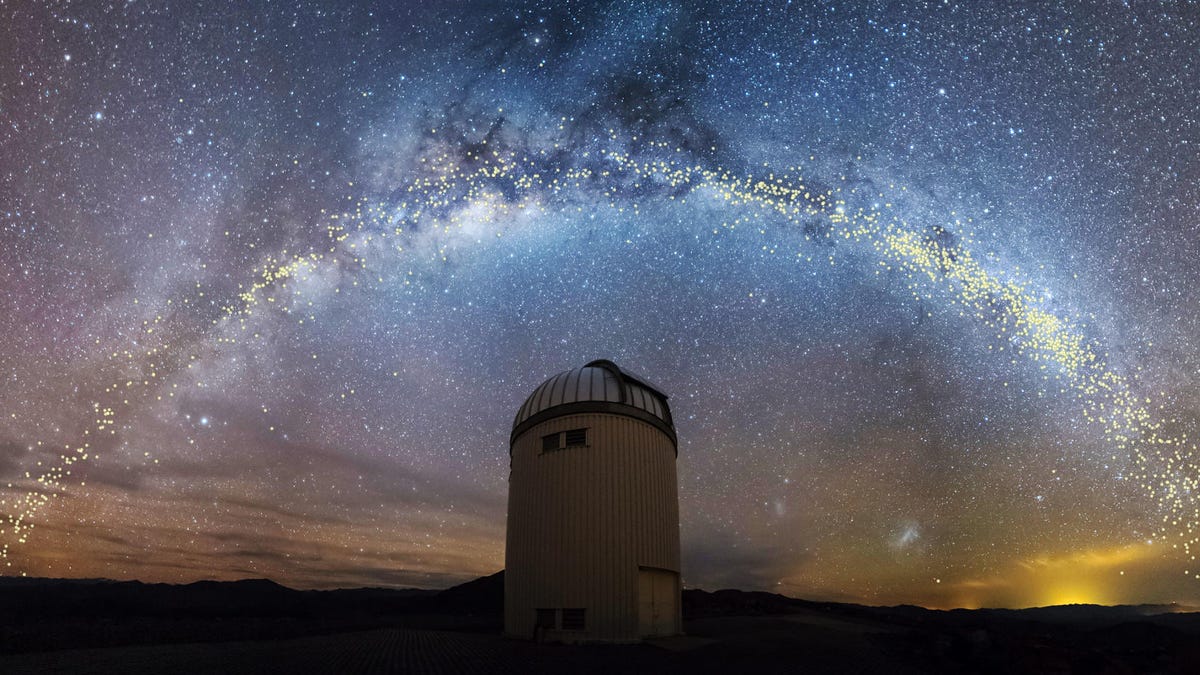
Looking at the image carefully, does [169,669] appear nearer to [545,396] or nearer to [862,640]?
[545,396]

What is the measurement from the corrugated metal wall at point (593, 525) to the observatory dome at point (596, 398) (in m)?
0.29

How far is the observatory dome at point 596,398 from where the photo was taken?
57.0 feet

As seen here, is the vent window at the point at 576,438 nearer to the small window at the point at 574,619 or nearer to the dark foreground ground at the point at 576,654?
the small window at the point at 574,619

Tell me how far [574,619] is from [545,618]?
1.09m

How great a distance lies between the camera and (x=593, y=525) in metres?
16.1

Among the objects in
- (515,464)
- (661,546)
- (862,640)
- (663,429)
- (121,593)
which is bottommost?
(121,593)

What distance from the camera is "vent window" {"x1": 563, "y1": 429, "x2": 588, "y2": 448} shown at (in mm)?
16969

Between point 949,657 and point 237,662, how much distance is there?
18.2 m

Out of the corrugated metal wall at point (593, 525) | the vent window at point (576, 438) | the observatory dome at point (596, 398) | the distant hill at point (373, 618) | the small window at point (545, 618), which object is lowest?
the distant hill at point (373, 618)

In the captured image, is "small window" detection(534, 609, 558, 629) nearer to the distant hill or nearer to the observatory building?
the observatory building

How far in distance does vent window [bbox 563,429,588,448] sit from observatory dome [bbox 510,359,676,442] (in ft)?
2.07

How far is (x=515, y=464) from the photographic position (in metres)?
19.0

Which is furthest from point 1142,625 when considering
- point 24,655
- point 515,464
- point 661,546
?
point 24,655

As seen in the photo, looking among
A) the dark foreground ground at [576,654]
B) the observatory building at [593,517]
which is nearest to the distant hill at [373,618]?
the dark foreground ground at [576,654]
